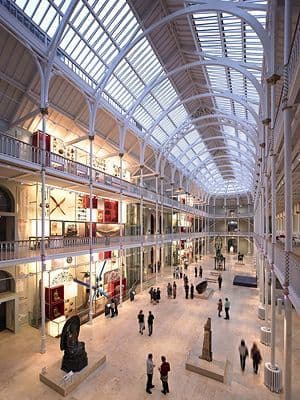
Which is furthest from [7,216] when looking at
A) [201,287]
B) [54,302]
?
[201,287]

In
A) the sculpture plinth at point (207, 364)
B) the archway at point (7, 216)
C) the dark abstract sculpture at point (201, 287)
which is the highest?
the archway at point (7, 216)

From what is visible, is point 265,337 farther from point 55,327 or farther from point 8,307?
point 8,307

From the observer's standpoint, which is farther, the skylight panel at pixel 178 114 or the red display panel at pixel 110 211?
the skylight panel at pixel 178 114

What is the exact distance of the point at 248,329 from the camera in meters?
13.4

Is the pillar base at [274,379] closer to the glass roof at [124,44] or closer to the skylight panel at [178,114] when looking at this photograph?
the glass roof at [124,44]

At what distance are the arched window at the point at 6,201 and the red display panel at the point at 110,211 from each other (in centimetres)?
765

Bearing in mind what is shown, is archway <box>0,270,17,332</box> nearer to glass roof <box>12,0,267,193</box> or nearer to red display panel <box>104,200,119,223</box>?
red display panel <box>104,200,119,223</box>

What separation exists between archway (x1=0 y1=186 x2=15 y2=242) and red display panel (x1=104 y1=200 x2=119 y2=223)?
24.9ft

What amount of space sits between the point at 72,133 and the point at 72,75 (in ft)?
15.8

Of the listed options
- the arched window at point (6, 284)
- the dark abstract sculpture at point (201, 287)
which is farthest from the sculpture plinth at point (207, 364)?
the arched window at point (6, 284)

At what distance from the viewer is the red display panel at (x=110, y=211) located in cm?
2007

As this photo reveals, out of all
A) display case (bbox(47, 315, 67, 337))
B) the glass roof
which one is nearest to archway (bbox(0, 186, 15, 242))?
display case (bbox(47, 315, 67, 337))

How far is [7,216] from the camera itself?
13.2 metres

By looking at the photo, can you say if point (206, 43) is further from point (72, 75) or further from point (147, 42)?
point (72, 75)
